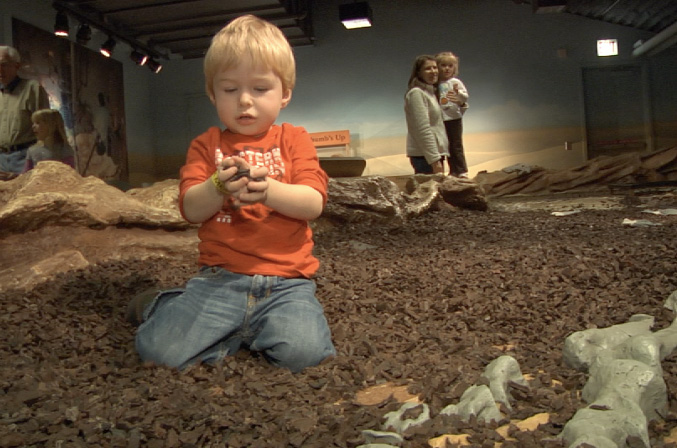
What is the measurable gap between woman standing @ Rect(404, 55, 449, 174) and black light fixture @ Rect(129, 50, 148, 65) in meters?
5.40

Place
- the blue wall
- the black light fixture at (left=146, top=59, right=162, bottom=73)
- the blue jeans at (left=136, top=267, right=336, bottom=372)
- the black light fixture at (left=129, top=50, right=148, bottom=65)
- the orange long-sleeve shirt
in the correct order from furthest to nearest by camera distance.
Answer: the blue wall
the black light fixture at (left=146, top=59, right=162, bottom=73)
the black light fixture at (left=129, top=50, right=148, bottom=65)
the orange long-sleeve shirt
the blue jeans at (left=136, top=267, right=336, bottom=372)

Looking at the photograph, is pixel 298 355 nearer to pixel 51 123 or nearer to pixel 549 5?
pixel 51 123

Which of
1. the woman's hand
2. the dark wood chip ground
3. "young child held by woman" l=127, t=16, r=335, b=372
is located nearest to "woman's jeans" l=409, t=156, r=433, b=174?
the woman's hand

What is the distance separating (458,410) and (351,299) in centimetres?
125

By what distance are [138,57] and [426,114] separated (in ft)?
19.0

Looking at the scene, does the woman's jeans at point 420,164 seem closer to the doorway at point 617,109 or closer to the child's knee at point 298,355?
the child's knee at point 298,355

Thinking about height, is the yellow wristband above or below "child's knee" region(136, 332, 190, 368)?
above

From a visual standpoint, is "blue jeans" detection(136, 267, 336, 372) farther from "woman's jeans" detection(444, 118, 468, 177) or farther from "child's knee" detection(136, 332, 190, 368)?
"woman's jeans" detection(444, 118, 468, 177)

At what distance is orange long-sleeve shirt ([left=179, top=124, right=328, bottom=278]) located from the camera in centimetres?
230

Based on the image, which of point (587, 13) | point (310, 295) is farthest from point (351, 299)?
point (587, 13)

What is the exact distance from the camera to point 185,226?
4172 mm

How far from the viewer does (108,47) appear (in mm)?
9078

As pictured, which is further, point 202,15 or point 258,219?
point 202,15

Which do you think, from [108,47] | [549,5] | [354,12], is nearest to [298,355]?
[108,47]
